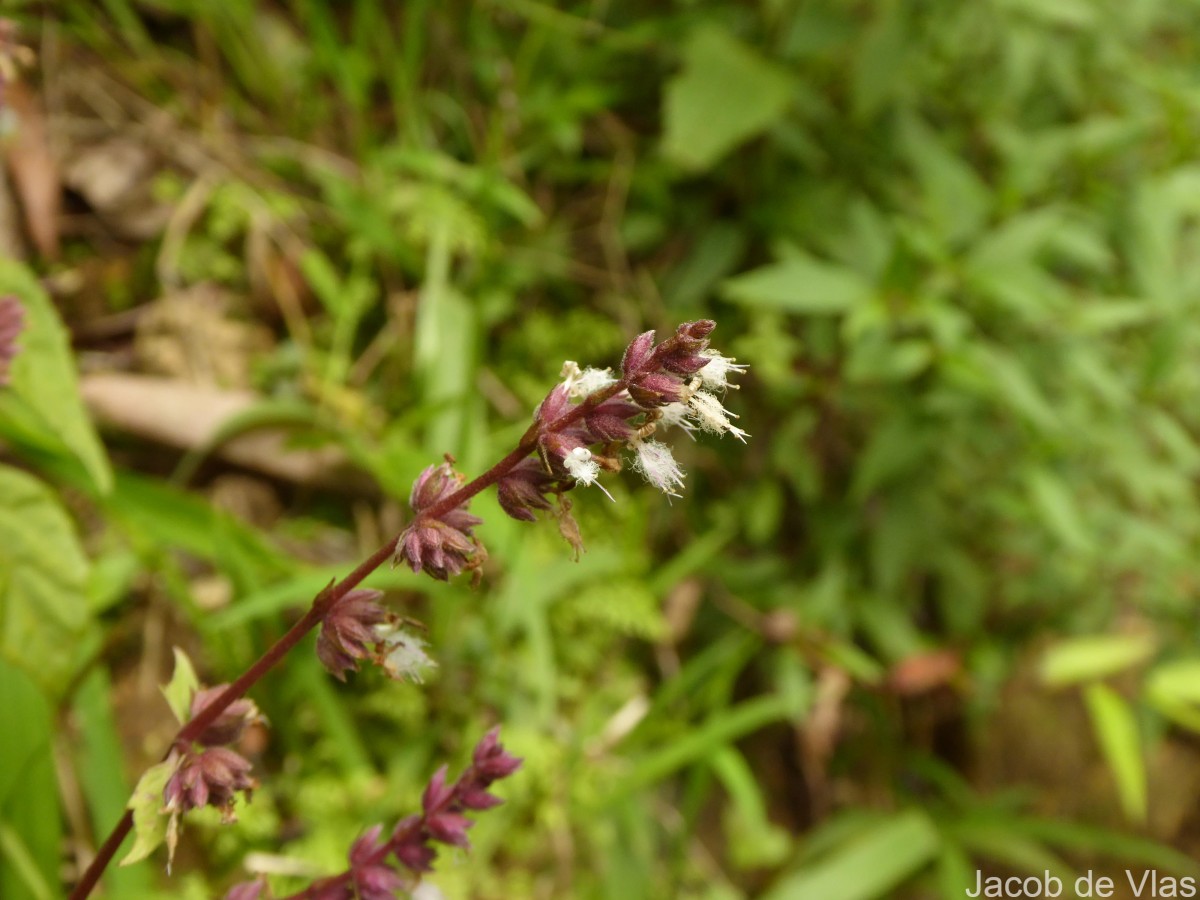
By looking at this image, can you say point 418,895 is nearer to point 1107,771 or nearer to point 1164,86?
point 1164,86

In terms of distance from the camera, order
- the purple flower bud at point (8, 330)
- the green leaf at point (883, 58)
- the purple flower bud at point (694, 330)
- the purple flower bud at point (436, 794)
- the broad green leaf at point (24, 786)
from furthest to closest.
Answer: the green leaf at point (883, 58), the broad green leaf at point (24, 786), the purple flower bud at point (8, 330), the purple flower bud at point (436, 794), the purple flower bud at point (694, 330)

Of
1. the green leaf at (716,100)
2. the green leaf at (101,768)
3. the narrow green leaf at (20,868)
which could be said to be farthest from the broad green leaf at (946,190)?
the narrow green leaf at (20,868)

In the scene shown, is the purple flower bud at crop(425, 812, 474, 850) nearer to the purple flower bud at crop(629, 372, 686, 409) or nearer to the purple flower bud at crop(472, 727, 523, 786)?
the purple flower bud at crop(472, 727, 523, 786)

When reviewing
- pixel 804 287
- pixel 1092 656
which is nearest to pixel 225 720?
pixel 804 287

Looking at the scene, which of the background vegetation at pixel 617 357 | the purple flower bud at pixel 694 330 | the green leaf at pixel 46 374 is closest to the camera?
the purple flower bud at pixel 694 330

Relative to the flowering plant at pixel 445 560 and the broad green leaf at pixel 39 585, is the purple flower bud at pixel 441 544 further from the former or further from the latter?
the broad green leaf at pixel 39 585

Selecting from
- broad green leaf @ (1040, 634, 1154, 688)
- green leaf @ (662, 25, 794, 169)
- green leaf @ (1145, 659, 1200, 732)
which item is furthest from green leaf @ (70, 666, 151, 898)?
green leaf @ (1145, 659, 1200, 732)

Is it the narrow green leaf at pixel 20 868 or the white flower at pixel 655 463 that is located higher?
the white flower at pixel 655 463
